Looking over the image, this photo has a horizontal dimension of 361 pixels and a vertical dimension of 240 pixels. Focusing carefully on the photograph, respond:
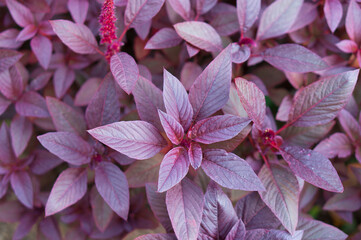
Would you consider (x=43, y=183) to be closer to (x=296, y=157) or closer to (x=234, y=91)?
(x=234, y=91)

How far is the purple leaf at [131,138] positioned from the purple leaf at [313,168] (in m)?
0.45

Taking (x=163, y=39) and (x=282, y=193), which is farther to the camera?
(x=163, y=39)

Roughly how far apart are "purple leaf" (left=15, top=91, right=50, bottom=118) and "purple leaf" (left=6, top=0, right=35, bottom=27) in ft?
1.02

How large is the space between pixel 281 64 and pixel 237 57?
0.18m

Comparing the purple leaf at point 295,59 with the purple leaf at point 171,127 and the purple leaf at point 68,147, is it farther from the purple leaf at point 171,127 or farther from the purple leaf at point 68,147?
the purple leaf at point 68,147

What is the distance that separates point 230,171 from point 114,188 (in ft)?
1.44

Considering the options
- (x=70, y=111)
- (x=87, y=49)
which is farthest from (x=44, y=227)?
(x=87, y=49)

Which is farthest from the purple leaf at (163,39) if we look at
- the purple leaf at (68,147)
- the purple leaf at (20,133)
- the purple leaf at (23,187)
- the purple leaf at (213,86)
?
the purple leaf at (23,187)

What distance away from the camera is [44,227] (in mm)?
1436

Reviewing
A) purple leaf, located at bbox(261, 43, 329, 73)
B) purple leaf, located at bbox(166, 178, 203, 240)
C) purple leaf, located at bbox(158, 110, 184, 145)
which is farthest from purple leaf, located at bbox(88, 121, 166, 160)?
purple leaf, located at bbox(261, 43, 329, 73)

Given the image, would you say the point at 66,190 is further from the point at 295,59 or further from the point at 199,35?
the point at 295,59

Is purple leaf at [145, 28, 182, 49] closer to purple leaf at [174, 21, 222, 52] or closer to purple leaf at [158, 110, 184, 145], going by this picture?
purple leaf at [174, 21, 222, 52]

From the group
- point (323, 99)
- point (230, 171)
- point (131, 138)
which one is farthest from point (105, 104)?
point (323, 99)

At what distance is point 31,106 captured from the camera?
1.27 meters
